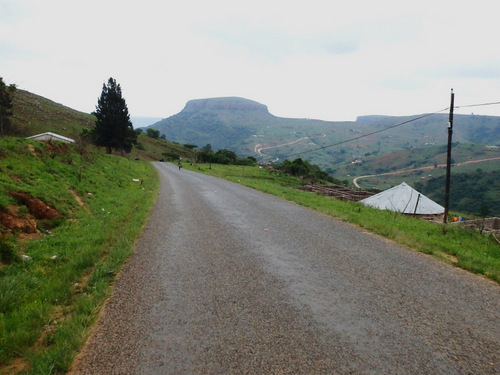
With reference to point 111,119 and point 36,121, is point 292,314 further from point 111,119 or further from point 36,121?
point 36,121

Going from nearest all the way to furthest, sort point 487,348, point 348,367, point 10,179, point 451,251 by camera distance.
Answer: point 348,367
point 487,348
point 451,251
point 10,179

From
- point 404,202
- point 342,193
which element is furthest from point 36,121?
point 404,202

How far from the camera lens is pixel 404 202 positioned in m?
27.9

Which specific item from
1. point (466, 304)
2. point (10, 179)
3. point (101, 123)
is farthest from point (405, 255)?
point (101, 123)

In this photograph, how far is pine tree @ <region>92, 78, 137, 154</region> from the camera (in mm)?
52094

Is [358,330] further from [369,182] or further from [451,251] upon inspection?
[369,182]

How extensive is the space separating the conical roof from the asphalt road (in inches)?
865

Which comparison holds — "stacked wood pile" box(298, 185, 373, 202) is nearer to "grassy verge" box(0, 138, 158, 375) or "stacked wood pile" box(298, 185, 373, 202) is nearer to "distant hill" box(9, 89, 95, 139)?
"grassy verge" box(0, 138, 158, 375)

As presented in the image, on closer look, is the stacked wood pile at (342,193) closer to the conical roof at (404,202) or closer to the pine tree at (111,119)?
the conical roof at (404,202)

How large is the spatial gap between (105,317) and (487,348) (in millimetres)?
4830

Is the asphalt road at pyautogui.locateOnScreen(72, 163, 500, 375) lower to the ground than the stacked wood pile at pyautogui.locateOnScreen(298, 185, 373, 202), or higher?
higher

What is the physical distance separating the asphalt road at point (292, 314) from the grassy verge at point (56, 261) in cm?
34

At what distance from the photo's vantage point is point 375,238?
8727 mm

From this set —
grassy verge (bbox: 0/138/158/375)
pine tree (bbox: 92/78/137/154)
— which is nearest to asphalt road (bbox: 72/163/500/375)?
grassy verge (bbox: 0/138/158/375)
